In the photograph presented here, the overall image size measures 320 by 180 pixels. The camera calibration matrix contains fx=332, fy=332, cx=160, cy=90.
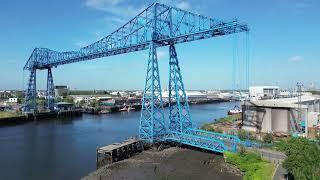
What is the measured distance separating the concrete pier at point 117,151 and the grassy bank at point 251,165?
652cm

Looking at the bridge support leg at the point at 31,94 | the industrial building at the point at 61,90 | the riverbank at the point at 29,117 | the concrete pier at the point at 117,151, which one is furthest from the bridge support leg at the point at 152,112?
the industrial building at the point at 61,90

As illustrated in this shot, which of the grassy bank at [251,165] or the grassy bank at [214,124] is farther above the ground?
the grassy bank at [214,124]

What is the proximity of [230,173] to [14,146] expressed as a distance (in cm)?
1935

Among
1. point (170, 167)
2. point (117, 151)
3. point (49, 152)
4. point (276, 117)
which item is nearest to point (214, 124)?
point (276, 117)

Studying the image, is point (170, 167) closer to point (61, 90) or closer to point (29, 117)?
point (29, 117)

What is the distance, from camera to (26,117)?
50.1m

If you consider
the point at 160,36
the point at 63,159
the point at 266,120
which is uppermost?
the point at 160,36

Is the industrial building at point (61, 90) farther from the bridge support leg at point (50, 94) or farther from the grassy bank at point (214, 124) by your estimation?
the grassy bank at point (214, 124)

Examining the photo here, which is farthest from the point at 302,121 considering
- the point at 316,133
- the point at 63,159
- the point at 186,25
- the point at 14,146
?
the point at 14,146

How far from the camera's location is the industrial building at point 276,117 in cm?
2895

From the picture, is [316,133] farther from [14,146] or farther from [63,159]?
[14,146]

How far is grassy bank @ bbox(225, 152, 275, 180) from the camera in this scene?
52.2ft

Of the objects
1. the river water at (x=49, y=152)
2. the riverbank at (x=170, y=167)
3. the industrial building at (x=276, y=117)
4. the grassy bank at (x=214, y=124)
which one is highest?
the industrial building at (x=276, y=117)

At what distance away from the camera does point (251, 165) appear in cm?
1780
